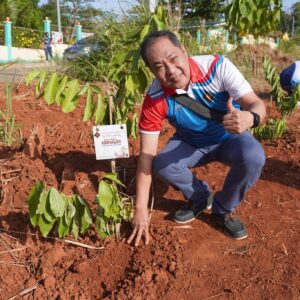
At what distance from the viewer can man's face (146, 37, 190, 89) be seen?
1836 mm

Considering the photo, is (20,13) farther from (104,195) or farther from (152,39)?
(104,195)

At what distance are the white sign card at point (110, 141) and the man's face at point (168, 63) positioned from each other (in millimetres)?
334

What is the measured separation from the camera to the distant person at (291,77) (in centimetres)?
349

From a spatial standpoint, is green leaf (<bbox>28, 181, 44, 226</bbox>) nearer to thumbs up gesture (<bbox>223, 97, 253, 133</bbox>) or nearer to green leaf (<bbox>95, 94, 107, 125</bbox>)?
green leaf (<bbox>95, 94, 107, 125</bbox>)

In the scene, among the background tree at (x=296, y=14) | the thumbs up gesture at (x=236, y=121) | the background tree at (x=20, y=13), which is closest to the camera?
the thumbs up gesture at (x=236, y=121)

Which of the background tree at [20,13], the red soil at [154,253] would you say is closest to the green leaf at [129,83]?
the red soil at [154,253]

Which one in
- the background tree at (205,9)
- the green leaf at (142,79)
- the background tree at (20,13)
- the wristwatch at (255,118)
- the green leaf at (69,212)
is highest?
the background tree at (205,9)

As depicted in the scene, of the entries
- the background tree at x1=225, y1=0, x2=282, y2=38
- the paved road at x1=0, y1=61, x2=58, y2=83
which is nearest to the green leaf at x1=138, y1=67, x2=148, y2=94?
the paved road at x1=0, y1=61, x2=58, y2=83

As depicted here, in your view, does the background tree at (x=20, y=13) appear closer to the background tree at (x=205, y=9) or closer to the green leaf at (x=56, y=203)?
the background tree at (x=205, y=9)

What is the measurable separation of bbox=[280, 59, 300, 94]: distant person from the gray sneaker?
1.71 meters

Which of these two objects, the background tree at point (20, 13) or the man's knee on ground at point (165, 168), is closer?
the man's knee on ground at point (165, 168)

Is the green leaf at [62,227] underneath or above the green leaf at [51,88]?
underneath

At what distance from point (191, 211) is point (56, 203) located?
93 centimetres

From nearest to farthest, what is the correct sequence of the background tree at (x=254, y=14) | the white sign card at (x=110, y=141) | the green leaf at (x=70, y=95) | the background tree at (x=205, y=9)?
the green leaf at (x=70, y=95)
the white sign card at (x=110, y=141)
the background tree at (x=254, y=14)
the background tree at (x=205, y=9)
